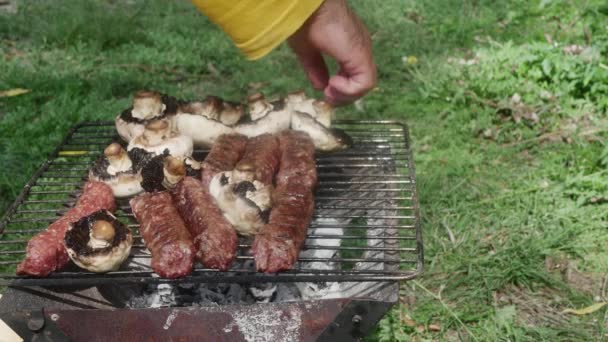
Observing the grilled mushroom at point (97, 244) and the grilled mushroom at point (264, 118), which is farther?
the grilled mushroom at point (264, 118)

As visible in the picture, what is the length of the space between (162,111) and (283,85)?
9.33ft

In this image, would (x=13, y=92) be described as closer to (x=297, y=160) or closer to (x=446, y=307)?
(x=297, y=160)

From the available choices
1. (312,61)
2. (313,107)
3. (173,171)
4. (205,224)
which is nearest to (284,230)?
(205,224)

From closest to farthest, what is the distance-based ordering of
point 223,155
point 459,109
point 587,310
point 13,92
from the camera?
point 223,155, point 587,310, point 459,109, point 13,92

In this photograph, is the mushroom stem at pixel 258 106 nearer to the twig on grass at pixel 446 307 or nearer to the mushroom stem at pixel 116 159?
the mushroom stem at pixel 116 159

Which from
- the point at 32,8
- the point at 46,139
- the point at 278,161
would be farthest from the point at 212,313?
the point at 32,8

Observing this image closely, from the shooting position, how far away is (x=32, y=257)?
2.42 meters

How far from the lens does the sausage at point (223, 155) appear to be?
2.91 metres

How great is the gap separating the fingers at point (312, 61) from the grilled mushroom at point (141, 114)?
815 millimetres

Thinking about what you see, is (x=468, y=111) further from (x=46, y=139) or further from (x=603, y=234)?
(x=46, y=139)

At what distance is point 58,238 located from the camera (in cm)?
255

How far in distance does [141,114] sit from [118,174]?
495 millimetres

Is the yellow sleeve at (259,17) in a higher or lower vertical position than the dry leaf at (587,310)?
higher

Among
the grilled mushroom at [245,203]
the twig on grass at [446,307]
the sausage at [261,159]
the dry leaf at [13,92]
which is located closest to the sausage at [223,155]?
the sausage at [261,159]
